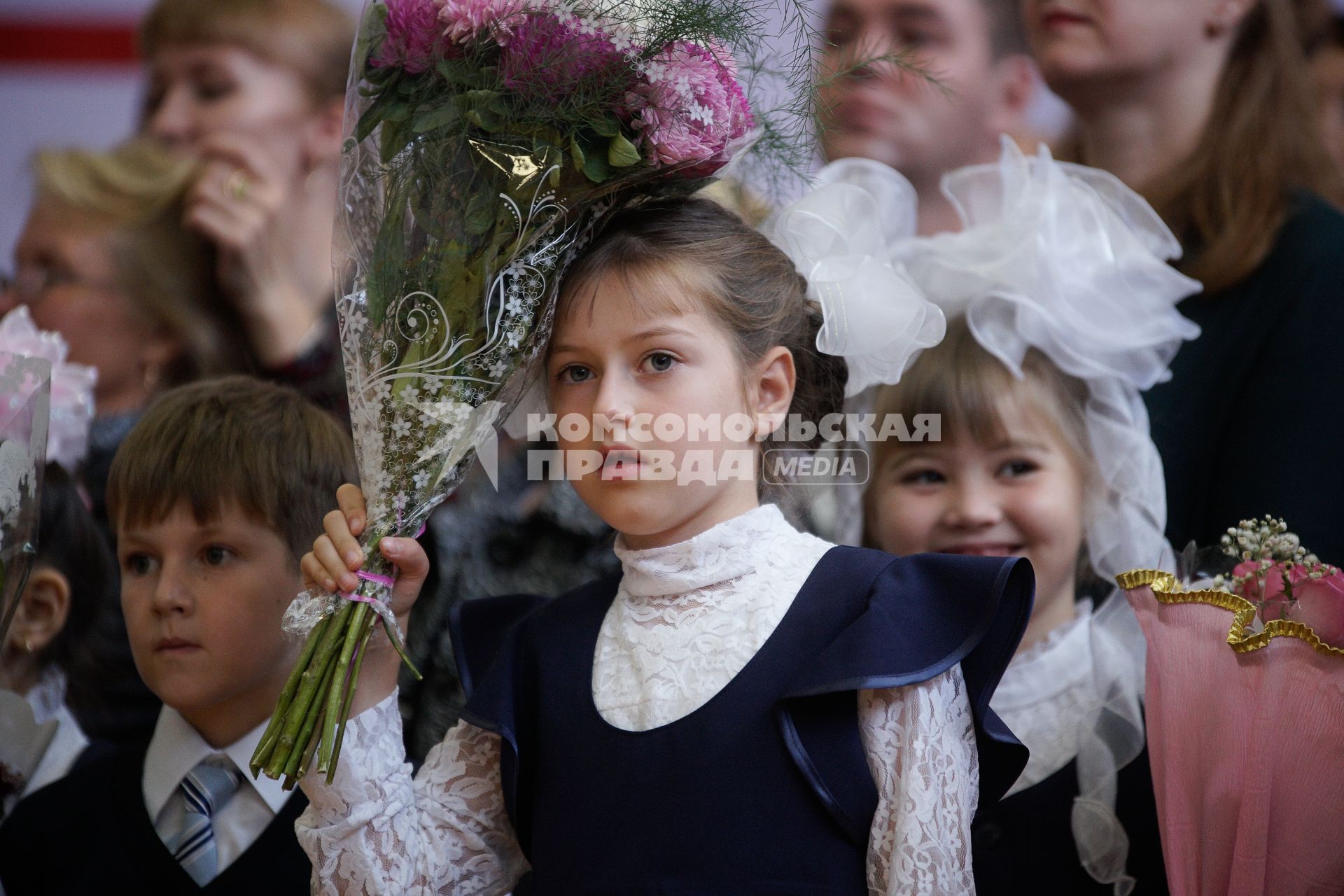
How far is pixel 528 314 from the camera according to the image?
1654mm

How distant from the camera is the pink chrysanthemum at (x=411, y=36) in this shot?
161 cm

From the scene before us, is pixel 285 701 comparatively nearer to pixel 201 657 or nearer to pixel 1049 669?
pixel 201 657

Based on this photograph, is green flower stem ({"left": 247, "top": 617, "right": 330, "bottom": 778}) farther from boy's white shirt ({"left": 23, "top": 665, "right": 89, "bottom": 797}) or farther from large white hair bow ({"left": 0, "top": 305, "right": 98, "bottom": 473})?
large white hair bow ({"left": 0, "top": 305, "right": 98, "bottom": 473})

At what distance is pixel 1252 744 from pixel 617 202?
3.47 feet

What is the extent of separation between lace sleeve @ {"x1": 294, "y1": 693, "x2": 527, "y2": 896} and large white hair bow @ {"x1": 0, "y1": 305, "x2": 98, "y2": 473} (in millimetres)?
1157

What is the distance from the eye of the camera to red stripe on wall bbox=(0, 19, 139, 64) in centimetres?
387

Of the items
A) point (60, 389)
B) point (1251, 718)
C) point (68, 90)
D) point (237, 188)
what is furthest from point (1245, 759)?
point (68, 90)

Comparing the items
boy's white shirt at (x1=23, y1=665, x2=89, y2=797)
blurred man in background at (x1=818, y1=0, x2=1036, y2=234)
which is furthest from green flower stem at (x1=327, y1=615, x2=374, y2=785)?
blurred man in background at (x1=818, y1=0, x2=1036, y2=234)

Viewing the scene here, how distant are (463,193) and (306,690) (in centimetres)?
65

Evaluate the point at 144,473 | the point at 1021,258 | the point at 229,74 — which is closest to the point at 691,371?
the point at 1021,258

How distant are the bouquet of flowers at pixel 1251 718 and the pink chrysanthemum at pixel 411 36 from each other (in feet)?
3.71

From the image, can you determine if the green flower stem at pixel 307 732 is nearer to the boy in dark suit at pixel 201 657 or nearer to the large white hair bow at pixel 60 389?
the boy in dark suit at pixel 201 657

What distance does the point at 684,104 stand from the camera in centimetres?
160

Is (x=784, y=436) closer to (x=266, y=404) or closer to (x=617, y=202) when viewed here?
(x=617, y=202)
